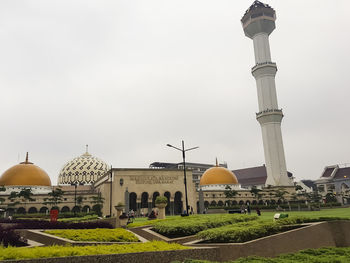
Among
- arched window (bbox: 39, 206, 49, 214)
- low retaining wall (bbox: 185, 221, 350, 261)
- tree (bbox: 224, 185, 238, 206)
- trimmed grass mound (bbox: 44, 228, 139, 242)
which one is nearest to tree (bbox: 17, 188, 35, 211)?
arched window (bbox: 39, 206, 49, 214)

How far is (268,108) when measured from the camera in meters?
64.4

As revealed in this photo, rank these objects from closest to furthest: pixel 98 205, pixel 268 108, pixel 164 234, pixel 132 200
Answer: pixel 164 234 → pixel 98 205 → pixel 132 200 → pixel 268 108

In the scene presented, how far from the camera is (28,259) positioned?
265 inches

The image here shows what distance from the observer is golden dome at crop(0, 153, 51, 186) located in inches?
2222

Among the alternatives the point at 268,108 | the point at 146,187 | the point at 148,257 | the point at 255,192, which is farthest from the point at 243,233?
the point at 268,108

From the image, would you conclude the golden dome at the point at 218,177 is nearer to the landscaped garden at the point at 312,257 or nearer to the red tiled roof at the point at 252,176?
the red tiled roof at the point at 252,176

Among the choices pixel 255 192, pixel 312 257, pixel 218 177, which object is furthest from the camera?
pixel 218 177

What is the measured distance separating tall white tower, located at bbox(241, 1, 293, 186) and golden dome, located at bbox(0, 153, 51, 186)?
155 ft

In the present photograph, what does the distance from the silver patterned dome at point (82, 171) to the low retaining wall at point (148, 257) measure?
217ft

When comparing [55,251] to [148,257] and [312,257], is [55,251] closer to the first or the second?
[148,257]

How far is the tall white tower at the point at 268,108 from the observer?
64.2 m

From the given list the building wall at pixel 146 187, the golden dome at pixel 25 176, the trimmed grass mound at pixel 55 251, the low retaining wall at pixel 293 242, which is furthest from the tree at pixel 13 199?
the trimmed grass mound at pixel 55 251

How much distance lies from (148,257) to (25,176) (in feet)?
187

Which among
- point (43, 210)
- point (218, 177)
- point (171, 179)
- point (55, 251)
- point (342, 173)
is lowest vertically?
point (55, 251)
